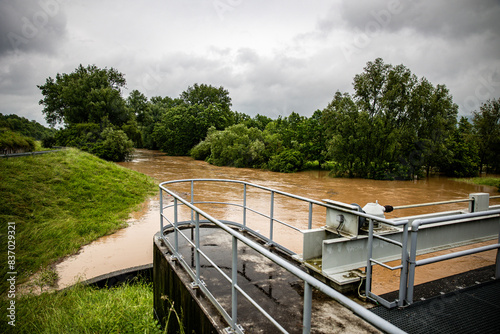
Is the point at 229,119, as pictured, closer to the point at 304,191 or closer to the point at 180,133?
the point at 180,133

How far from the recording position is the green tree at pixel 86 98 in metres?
43.0

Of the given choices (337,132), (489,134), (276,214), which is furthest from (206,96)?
(276,214)

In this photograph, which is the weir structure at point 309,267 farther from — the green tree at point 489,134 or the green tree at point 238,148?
the green tree at point 489,134

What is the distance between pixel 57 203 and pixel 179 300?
11.1 metres

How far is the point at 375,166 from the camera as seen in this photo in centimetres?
3023

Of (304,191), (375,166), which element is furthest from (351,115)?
(304,191)

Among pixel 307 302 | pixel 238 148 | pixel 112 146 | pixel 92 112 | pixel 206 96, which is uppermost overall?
pixel 206 96

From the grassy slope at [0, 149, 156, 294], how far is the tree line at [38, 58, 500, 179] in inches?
680

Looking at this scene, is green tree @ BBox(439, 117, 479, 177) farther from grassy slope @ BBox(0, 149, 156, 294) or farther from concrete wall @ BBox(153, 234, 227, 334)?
concrete wall @ BBox(153, 234, 227, 334)

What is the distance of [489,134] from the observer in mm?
38625

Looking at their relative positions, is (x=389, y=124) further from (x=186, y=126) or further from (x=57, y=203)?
(x=186, y=126)

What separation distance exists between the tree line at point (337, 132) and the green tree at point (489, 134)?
101mm

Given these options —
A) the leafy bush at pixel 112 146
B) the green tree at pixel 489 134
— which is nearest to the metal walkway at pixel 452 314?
the leafy bush at pixel 112 146

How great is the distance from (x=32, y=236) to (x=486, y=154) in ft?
153
